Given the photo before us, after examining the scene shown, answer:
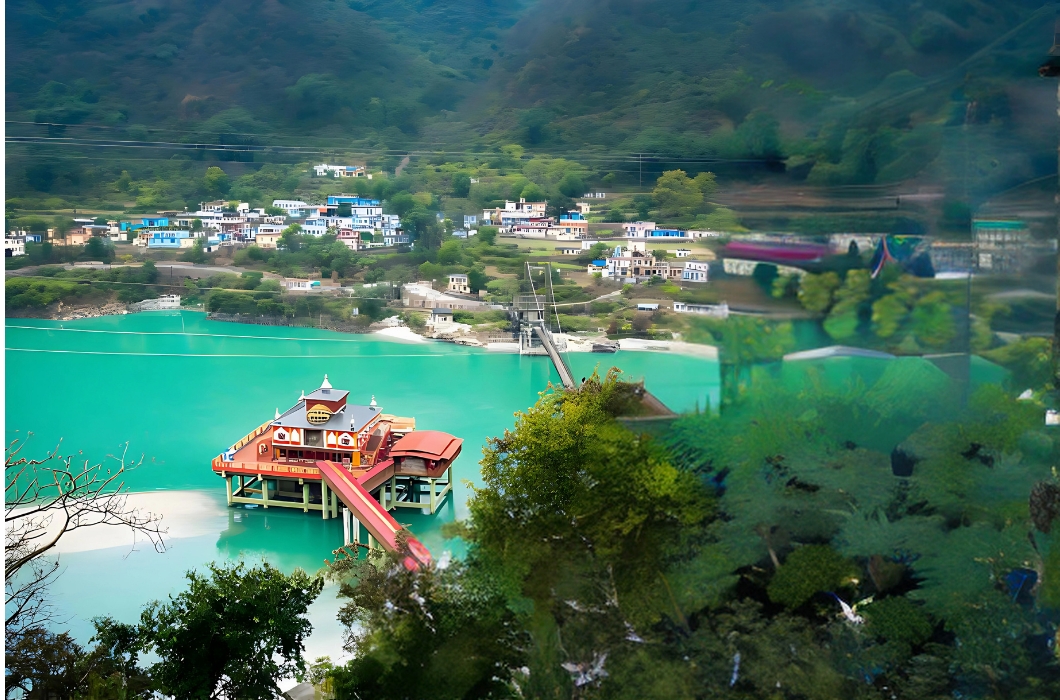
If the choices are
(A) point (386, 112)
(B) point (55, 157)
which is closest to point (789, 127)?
(A) point (386, 112)

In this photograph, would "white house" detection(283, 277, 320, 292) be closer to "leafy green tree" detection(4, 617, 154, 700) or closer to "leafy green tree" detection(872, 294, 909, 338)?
"leafy green tree" detection(4, 617, 154, 700)

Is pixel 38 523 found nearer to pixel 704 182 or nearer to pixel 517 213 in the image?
pixel 704 182

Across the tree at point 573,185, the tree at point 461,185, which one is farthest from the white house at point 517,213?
the tree at point 461,185

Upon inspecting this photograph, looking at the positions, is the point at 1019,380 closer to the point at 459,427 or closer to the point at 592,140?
the point at 459,427

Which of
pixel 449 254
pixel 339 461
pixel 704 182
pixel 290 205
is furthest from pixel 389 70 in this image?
pixel 339 461

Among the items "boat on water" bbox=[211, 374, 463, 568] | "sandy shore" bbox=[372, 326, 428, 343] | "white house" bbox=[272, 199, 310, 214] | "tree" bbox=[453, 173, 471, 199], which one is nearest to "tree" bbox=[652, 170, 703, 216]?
"tree" bbox=[453, 173, 471, 199]
